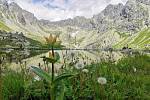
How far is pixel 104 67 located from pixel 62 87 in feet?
13.5

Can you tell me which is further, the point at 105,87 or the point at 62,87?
the point at 105,87

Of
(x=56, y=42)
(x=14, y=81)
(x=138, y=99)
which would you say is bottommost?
(x=138, y=99)

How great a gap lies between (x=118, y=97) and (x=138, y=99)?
2.05 feet

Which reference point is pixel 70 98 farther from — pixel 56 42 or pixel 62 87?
pixel 56 42

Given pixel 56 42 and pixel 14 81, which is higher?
pixel 56 42

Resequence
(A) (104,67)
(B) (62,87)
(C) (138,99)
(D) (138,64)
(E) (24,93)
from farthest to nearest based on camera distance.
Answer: (D) (138,64) → (A) (104,67) → (C) (138,99) → (E) (24,93) → (B) (62,87)

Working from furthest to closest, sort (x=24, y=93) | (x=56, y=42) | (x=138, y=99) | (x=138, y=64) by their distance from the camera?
(x=138, y=64), (x=138, y=99), (x=24, y=93), (x=56, y=42)

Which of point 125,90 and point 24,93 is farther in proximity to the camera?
point 125,90

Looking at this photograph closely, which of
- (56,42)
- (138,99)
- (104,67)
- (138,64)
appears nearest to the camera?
(56,42)

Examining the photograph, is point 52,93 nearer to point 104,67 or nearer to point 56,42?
point 56,42

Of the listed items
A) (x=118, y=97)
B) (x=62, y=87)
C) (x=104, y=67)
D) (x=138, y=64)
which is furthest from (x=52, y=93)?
(x=138, y=64)

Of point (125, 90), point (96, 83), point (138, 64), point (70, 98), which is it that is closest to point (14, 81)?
point (70, 98)

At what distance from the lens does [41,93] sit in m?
5.43

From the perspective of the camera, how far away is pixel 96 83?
617 centimetres
